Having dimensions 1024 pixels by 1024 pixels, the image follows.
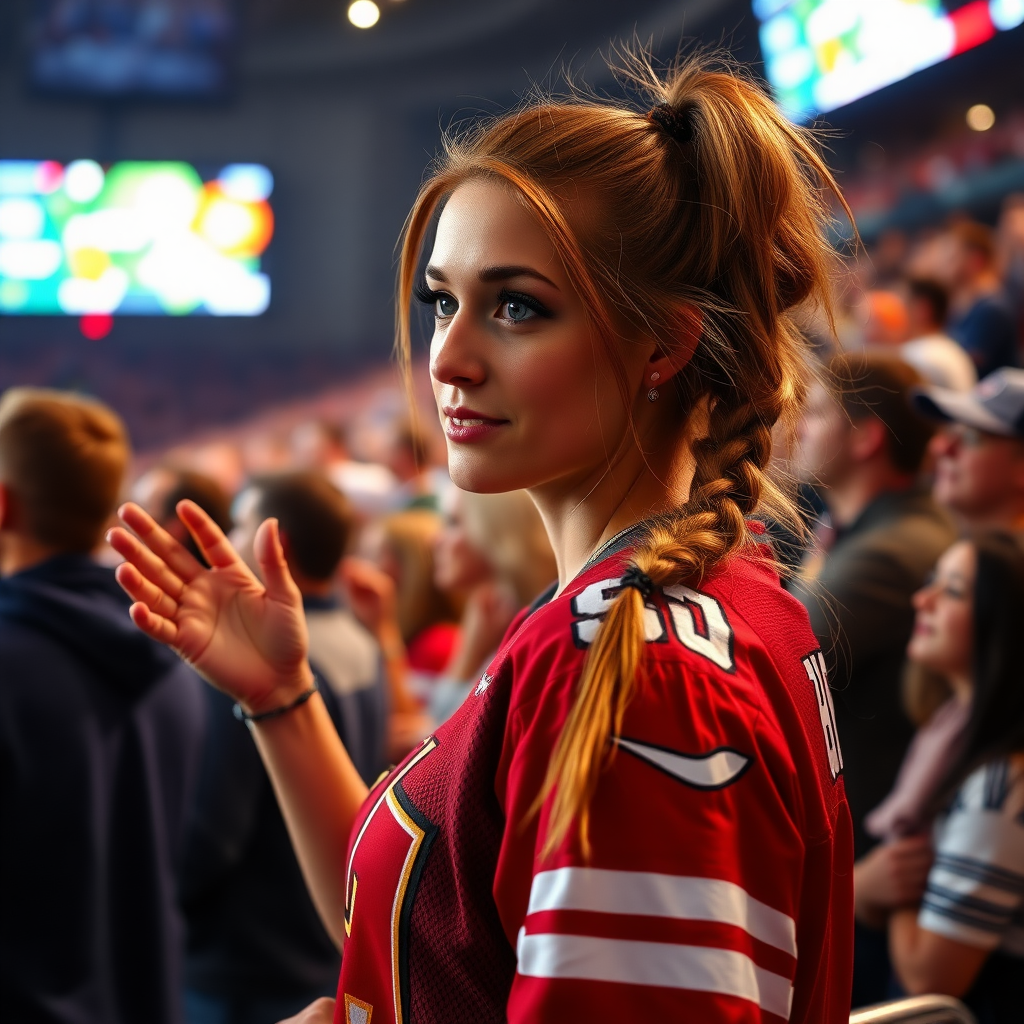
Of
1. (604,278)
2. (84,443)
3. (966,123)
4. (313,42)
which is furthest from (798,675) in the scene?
(313,42)

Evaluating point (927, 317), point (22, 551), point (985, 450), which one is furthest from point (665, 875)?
point (927, 317)

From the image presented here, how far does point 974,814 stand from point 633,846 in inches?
45.3

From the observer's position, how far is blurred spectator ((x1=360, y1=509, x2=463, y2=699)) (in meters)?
3.20

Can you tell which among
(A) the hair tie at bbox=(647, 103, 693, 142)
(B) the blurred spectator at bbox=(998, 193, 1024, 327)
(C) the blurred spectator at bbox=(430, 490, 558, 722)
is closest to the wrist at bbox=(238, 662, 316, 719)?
Result: (A) the hair tie at bbox=(647, 103, 693, 142)

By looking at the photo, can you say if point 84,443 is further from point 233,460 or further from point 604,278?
point 233,460

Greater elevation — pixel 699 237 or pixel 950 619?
pixel 699 237

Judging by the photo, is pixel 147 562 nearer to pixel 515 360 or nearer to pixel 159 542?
pixel 159 542

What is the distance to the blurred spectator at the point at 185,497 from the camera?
2.88m

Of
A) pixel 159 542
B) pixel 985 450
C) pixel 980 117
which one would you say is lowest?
pixel 985 450

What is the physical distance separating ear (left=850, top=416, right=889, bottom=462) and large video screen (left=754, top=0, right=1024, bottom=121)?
9.39 feet

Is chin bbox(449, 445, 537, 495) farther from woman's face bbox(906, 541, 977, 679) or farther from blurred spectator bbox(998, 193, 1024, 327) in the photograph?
blurred spectator bbox(998, 193, 1024, 327)

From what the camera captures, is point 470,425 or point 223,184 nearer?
point 470,425

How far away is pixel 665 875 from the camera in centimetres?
68

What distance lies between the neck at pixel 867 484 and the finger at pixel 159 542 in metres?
1.62
